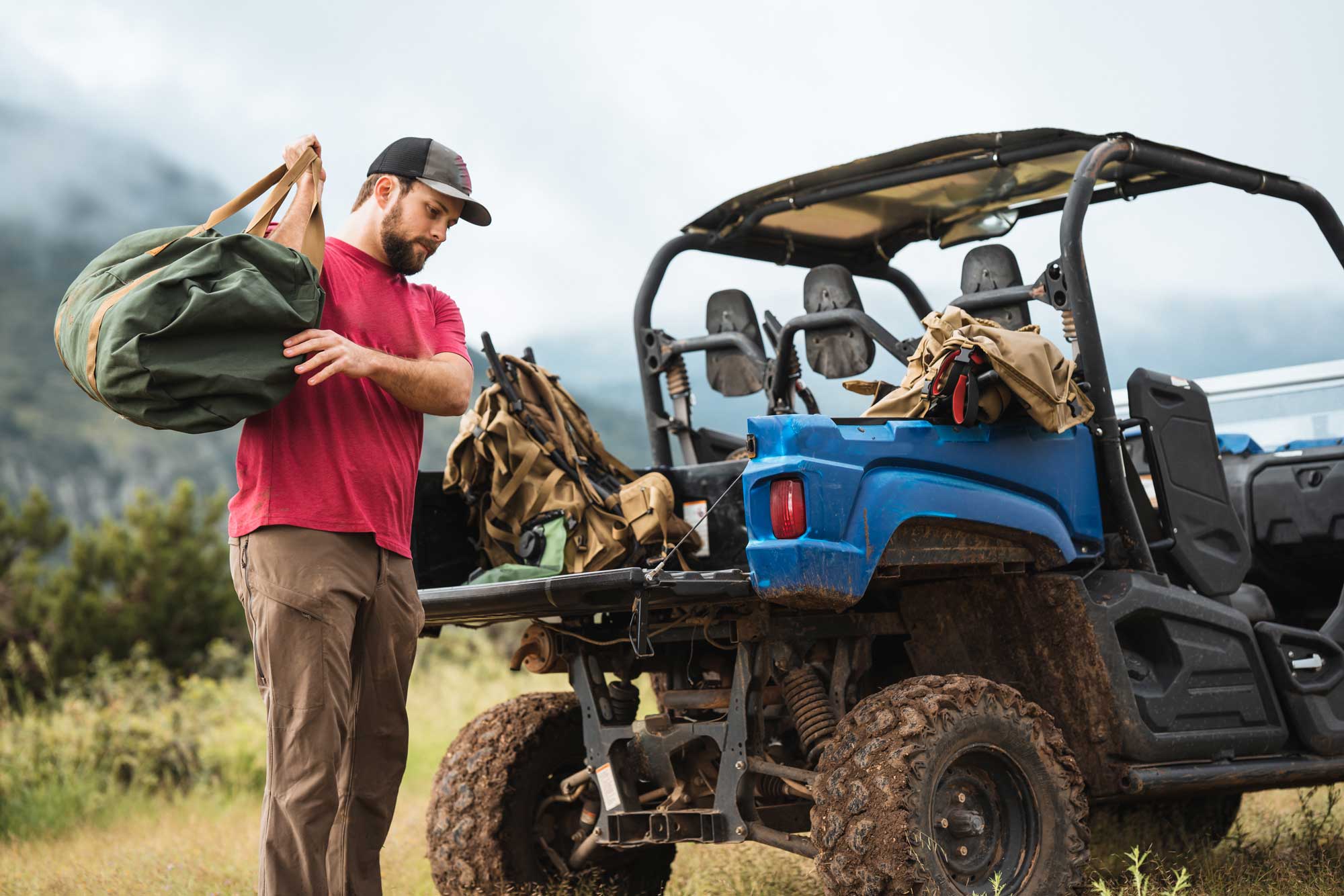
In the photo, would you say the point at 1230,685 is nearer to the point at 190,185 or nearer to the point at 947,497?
the point at 947,497

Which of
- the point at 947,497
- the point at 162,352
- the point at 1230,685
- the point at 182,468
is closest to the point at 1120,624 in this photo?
the point at 1230,685

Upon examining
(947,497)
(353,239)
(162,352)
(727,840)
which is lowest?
(727,840)

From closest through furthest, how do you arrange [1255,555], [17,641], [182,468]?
[1255,555] < [17,641] < [182,468]

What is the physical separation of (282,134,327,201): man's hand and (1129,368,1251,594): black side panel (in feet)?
9.41

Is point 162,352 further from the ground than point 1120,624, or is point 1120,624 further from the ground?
point 162,352

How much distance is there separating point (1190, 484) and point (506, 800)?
2592mm

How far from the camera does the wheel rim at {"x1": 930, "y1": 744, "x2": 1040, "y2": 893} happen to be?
12.5 ft

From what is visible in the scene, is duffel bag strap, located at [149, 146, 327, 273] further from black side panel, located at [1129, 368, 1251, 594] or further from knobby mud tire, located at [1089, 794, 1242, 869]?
knobby mud tire, located at [1089, 794, 1242, 869]

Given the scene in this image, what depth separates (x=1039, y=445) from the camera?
4.39m

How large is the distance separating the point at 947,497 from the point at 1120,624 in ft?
3.01

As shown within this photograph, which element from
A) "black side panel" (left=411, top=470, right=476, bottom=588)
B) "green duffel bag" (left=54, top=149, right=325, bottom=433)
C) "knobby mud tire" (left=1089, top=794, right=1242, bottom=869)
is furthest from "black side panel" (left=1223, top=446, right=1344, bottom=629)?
"green duffel bag" (left=54, top=149, right=325, bottom=433)

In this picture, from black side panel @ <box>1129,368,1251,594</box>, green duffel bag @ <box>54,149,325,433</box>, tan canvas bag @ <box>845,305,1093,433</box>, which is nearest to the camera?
green duffel bag @ <box>54,149,325,433</box>

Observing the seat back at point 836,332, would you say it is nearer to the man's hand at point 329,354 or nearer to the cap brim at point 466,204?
the cap brim at point 466,204

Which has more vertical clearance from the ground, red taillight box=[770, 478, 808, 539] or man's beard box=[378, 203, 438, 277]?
man's beard box=[378, 203, 438, 277]
